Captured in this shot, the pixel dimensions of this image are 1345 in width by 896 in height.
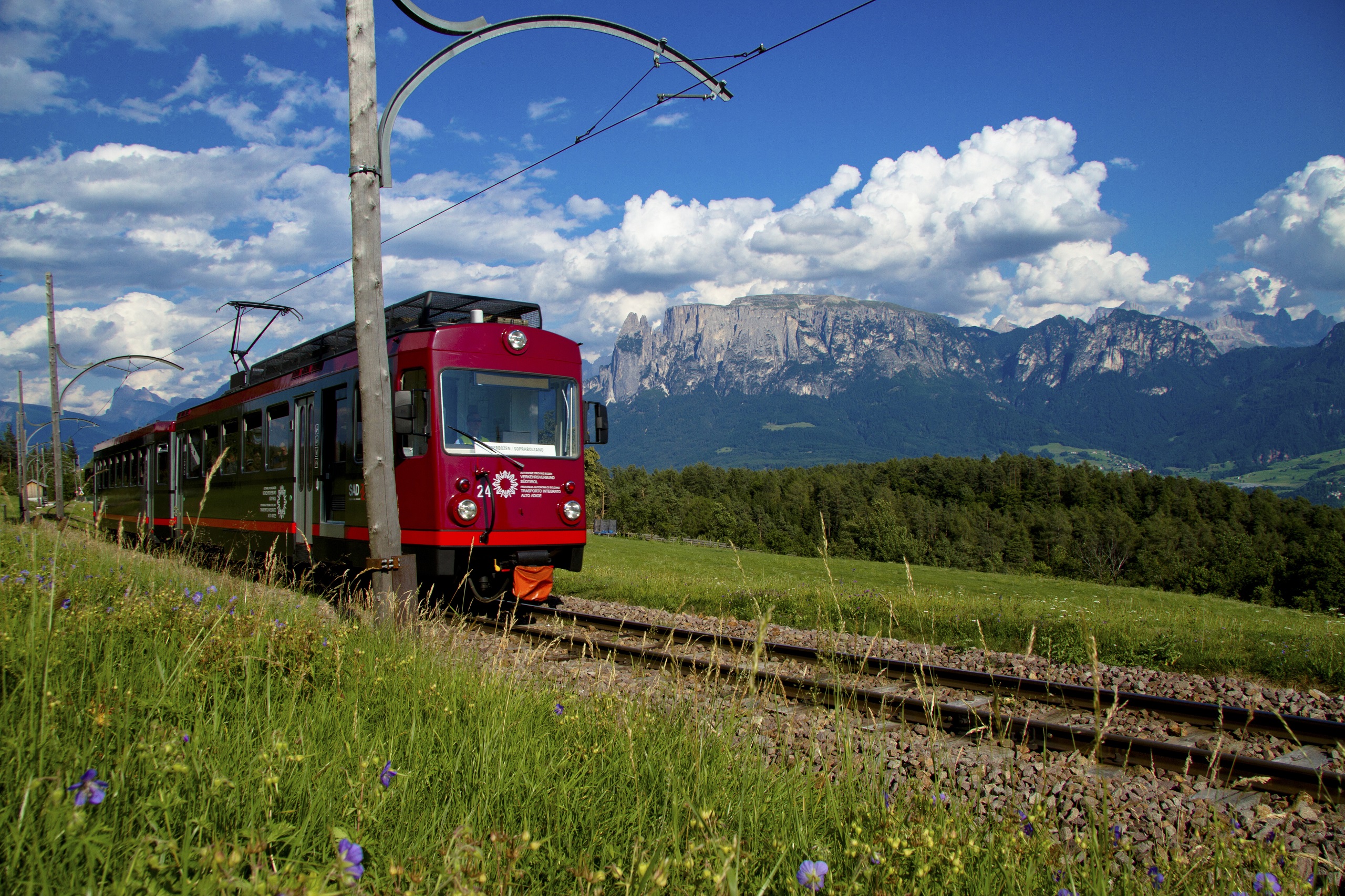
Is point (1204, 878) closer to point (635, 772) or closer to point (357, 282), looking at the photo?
point (635, 772)

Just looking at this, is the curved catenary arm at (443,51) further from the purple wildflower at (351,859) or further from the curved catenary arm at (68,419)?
the curved catenary arm at (68,419)

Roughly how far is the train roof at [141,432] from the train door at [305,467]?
24.6 feet

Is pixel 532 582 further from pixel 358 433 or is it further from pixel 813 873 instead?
pixel 813 873

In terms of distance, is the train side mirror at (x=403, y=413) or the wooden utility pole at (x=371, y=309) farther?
the train side mirror at (x=403, y=413)

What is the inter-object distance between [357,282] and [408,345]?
2.07m

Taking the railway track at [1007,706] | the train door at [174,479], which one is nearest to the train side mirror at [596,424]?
the railway track at [1007,706]

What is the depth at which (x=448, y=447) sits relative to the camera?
8.65m

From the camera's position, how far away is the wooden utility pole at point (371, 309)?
6.80 metres

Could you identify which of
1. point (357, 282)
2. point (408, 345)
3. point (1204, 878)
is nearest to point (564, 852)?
point (1204, 878)

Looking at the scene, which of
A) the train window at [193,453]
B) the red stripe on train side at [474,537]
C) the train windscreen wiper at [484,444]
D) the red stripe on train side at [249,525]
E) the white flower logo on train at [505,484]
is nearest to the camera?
the red stripe on train side at [474,537]

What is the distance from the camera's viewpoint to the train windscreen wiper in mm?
8750

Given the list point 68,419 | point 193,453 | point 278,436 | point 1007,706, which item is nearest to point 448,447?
point 278,436

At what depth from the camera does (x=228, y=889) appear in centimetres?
154

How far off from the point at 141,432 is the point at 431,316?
13.4 m
